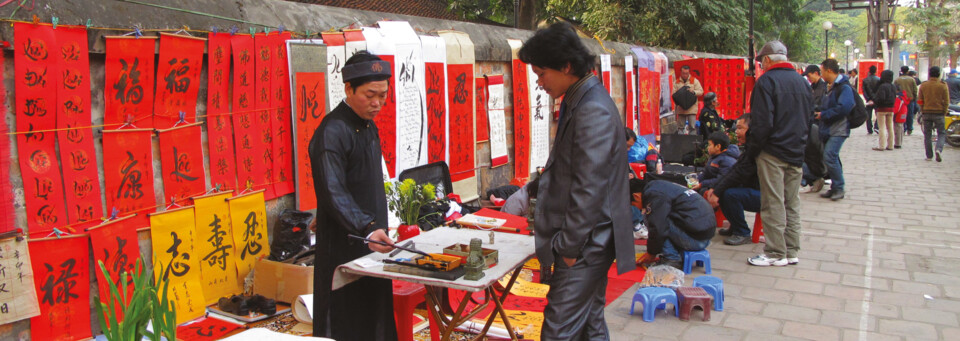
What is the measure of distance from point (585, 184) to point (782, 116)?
3694 mm

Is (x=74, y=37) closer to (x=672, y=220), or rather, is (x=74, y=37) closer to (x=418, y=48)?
(x=418, y=48)

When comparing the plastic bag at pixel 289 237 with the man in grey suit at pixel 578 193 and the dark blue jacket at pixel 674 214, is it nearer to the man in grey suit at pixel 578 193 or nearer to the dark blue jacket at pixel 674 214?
the man in grey suit at pixel 578 193

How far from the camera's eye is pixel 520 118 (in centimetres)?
870

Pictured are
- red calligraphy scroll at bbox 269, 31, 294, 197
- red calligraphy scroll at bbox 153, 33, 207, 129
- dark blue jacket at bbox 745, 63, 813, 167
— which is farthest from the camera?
dark blue jacket at bbox 745, 63, 813, 167

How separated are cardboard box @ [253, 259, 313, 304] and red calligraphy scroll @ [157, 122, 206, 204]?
0.69 metres

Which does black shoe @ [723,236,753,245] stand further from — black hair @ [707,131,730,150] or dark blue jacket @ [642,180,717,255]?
dark blue jacket @ [642,180,717,255]

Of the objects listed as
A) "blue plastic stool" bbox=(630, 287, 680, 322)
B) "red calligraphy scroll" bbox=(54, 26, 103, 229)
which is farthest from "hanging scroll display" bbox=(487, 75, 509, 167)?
"red calligraphy scroll" bbox=(54, 26, 103, 229)

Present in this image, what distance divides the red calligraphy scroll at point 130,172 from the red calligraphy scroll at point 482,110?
12.6 feet

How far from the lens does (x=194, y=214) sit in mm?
4781

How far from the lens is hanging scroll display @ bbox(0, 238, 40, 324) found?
3.73m

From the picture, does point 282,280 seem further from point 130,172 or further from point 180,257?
point 130,172

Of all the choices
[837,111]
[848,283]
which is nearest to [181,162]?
[848,283]

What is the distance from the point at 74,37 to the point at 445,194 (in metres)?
3.68

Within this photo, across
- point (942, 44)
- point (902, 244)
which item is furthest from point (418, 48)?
point (942, 44)
